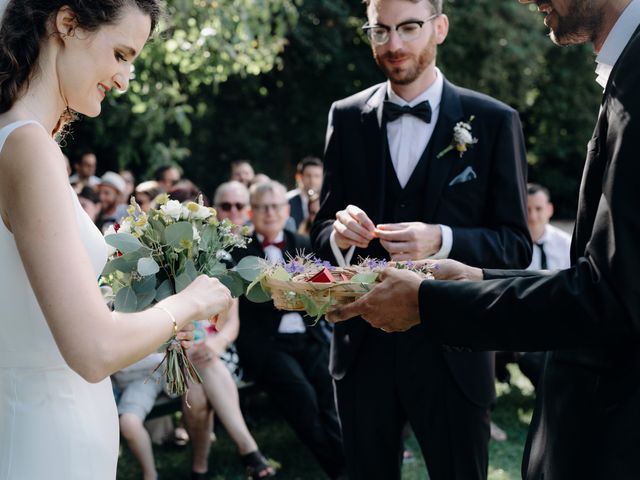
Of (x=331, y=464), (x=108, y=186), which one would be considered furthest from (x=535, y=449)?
(x=108, y=186)

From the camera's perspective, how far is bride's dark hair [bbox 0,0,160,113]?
238 centimetres

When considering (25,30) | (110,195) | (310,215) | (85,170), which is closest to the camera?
(25,30)

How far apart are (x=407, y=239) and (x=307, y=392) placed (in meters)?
3.28

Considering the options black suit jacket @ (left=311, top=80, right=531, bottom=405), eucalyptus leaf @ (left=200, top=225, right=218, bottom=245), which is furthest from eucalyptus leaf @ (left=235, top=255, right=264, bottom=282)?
black suit jacket @ (left=311, top=80, right=531, bottom=405)

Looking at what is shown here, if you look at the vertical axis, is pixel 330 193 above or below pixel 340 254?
above

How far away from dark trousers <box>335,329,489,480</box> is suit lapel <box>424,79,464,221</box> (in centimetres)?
59

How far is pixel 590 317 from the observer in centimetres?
214

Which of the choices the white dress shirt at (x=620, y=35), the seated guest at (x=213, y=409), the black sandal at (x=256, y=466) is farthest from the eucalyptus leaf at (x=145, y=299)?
the black sandal at (x=256, y=466)

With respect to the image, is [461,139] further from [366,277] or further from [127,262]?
[127,262]

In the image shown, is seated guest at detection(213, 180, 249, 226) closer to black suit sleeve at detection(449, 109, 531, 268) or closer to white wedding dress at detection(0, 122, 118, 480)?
black suit sleeve at detection(449, 109, 531, 268)

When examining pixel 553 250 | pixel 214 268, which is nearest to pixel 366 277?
pixel 214 268

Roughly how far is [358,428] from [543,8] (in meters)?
2.01

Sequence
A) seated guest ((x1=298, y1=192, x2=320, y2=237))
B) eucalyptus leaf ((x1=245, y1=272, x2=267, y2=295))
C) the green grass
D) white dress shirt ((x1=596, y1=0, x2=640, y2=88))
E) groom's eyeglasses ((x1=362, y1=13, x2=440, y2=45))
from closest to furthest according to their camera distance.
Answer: white dress shirt ((x1=596, y1=0, x2=640, y2=88)), eucalyptus leaf ((x1=245, y1=272, x2=267, y2=295)), groom's eyeglasses ((x1=362, y1=13, x2=440, y2=45)), the green grass, seated guest ((x1=298, y1=192, x2=320, y2=237))

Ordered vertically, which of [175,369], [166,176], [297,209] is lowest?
[297,209]
